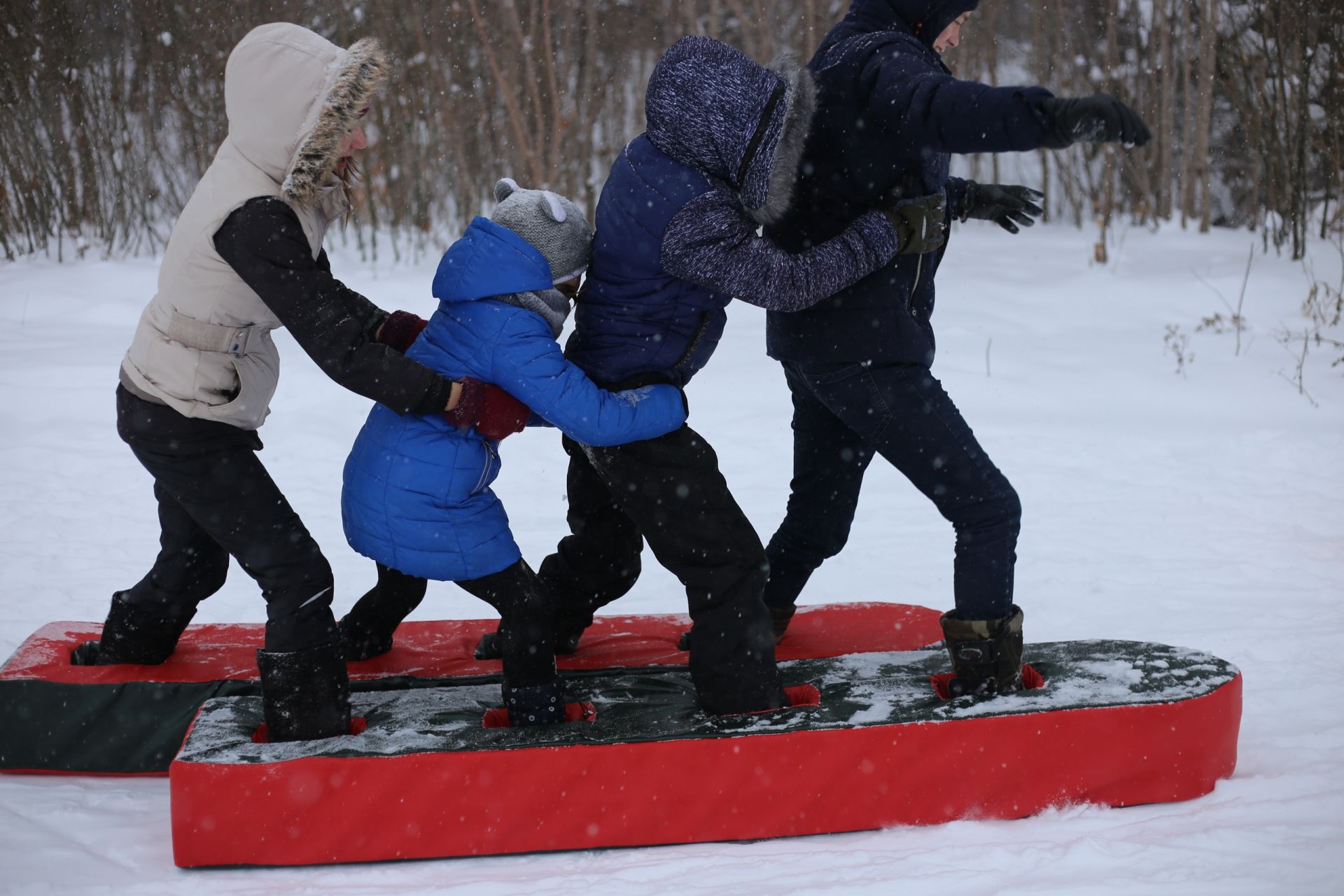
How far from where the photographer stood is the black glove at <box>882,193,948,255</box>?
2.62 meters

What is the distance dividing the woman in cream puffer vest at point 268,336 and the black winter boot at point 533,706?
378 mm

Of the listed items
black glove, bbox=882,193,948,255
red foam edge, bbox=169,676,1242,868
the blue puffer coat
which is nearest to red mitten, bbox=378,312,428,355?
the blue puffer coat

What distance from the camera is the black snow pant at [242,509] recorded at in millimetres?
2652

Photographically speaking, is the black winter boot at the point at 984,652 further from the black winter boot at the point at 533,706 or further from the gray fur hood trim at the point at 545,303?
the gray fur hood trim at the point at 545,303

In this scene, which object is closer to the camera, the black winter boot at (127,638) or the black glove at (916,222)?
the black glove at (916,222)

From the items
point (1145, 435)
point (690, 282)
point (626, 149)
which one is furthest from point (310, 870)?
point (1145, 435)

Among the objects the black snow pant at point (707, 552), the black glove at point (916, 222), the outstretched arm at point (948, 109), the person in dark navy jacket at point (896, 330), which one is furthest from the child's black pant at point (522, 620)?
the outstretched arm at point (948, 109)

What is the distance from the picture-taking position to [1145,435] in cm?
548

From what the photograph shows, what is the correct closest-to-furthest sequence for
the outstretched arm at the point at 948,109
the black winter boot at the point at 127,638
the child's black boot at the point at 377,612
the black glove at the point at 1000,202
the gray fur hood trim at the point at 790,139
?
the outstretched arm at the point at 948,109 < the gray fur hood trim at the point at 790,139 < the black glove at the point at 1000,202 < the black winter boot at the point at 127,638 < the child's black boot at the point at 377,612

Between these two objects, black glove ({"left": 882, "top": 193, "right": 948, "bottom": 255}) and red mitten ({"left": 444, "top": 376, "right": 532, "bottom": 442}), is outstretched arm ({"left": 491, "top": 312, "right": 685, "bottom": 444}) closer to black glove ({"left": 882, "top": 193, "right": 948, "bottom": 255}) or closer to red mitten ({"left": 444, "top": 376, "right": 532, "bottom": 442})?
red mitten ({"left": 444, "top": 376, "right": 532, "bottom": 442})

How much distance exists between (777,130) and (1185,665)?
5.15ft

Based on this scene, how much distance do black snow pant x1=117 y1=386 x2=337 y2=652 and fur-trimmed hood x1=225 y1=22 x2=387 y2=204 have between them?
59 centimetres

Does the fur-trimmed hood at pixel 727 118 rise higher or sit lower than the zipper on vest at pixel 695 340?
higher

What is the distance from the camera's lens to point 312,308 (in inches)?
97.3
